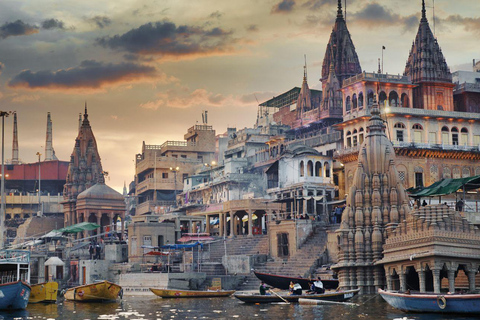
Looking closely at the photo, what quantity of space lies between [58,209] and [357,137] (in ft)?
192

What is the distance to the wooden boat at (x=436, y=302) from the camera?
1353 inches

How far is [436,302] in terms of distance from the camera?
35.6 meters

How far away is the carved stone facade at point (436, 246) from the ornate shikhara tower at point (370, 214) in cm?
345

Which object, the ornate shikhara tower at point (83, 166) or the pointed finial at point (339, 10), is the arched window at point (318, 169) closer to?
the pointed finial at point (339, 10)

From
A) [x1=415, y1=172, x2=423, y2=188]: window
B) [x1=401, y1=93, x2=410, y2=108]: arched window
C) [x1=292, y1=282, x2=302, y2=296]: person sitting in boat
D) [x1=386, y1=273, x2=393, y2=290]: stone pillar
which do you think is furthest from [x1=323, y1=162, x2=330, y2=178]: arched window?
[x1=386, y1=273, x2=393, y2=290]: stone pillar

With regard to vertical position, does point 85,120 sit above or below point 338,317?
above

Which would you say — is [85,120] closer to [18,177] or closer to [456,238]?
[18,177]

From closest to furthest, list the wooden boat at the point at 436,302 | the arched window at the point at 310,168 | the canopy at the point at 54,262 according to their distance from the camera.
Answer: the wooden boat at the point at 436,302
the arched window at the point at 310,168
the canopy at the point at 54,262

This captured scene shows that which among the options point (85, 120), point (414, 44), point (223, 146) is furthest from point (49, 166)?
point (414, 44)

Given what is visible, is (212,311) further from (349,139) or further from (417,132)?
(417,132)

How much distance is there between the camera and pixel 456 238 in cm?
4022

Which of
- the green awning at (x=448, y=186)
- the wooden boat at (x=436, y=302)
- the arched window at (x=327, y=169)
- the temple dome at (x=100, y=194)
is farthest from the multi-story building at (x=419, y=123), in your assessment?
the wooden boat at (x=436, y=302)

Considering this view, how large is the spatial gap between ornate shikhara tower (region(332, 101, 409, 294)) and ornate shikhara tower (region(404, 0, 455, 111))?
89.7 feet

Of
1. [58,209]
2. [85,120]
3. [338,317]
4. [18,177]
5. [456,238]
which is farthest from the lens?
[18,177]
